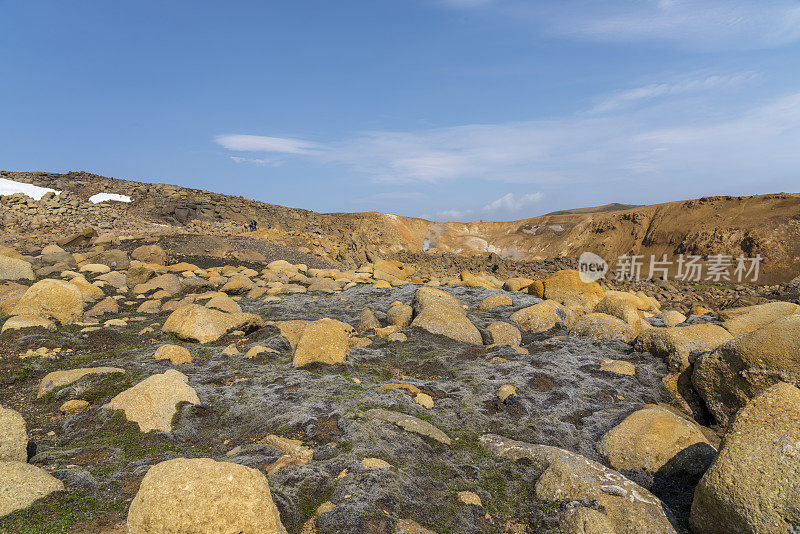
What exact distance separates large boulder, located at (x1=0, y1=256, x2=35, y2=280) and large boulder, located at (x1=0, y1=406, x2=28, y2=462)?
14243 millimetres

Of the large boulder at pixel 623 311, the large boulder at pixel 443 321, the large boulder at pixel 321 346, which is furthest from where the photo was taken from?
the large boulder at pixel 623 311

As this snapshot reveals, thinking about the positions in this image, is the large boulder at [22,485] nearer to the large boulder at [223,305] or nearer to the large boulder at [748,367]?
the large boulder at [223,305]

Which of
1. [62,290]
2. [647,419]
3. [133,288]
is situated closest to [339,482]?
[647,419]

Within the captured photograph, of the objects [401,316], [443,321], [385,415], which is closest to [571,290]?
[443,321]

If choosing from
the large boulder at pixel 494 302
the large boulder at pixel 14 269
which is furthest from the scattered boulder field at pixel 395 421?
the large boulder at pixel 14 269

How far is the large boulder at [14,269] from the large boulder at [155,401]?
43.3 ft

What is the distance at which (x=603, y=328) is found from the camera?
1193 cm

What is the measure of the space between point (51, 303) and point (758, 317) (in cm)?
1892

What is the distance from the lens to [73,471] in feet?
17.0

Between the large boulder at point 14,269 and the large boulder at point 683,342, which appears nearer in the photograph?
the large boulder at point 683,342

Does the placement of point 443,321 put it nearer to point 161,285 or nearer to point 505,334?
point 505,334

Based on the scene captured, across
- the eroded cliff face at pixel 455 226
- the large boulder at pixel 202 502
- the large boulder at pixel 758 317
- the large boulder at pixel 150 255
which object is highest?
the eroded cliff face at pixel 455 226

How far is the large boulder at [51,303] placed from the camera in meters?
11.7

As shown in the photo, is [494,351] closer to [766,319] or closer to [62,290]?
[766,319]
